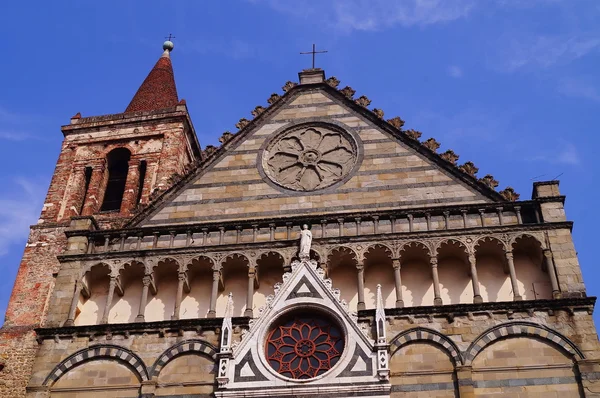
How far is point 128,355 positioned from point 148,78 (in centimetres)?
1840

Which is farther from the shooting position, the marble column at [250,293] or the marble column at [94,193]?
the marble column at [94,193]

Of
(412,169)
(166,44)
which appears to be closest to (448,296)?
(412,169)

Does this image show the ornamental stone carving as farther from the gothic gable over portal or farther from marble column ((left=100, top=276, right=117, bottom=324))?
marble column ((left=100, top=276, right=117, bottom=324))

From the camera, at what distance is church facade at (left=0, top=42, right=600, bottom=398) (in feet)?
54.5

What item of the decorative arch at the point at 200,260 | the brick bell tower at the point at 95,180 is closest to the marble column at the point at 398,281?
the decorative arch at the point at 200,260

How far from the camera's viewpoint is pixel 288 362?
1700 cm

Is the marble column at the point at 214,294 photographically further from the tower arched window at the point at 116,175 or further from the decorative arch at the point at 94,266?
the tower arched window at the point at 116,175

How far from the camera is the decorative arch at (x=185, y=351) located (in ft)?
56.6

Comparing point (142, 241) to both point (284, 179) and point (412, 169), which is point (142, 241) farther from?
point (412, 169)

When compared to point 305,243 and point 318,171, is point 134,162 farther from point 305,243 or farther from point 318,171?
point 305,243

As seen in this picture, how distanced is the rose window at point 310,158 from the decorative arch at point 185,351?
488 cm

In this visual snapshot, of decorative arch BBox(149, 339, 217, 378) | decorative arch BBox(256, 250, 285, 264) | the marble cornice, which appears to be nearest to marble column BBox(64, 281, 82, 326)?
the marble cornice

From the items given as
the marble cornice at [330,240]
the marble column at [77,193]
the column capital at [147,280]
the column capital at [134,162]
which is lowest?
the column capital at [147,280]

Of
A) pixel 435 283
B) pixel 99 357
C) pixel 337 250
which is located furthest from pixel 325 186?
pixel 99 357
